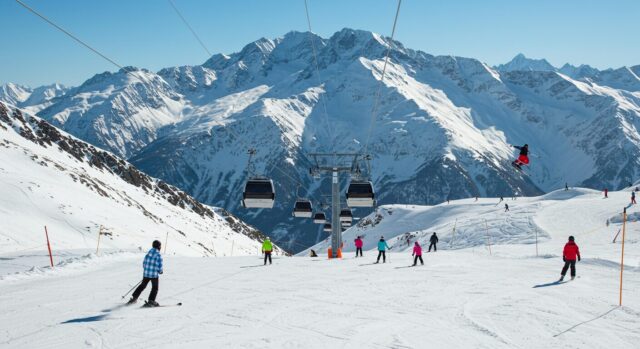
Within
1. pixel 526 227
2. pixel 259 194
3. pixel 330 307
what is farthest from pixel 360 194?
pixel 526 227

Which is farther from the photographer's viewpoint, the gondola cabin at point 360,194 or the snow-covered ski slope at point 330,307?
the gondola cabin at point 360,194

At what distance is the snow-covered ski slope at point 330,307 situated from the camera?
11336 millimetres

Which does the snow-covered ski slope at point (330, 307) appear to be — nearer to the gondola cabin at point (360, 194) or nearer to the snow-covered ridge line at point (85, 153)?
the gondola cabin at point (360, 194)

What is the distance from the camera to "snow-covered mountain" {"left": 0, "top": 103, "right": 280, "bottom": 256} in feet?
153

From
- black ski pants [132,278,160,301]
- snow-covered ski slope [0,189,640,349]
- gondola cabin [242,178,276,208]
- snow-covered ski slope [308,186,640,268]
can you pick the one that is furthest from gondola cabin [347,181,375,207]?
black ski pants [132,278,160,301]

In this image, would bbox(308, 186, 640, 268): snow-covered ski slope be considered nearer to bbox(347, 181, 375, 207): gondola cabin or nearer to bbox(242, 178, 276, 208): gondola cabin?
bbox(347, 181, 375, 207): gondola cabin

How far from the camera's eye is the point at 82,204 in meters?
60.8

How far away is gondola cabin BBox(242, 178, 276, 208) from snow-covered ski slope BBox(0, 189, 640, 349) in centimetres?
722

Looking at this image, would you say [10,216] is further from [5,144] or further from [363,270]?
[5,144]

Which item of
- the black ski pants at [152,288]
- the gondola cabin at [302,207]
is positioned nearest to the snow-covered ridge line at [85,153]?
the gondola cabin at [302,207]

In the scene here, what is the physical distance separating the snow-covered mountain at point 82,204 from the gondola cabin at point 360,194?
20509 millimetres

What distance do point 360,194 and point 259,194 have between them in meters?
6.21

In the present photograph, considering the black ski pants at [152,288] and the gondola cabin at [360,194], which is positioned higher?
the gondola cabin at [360,194]

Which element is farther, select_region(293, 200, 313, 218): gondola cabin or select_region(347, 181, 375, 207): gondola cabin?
select_region(293, 200, 313, 218): gondola cabin
